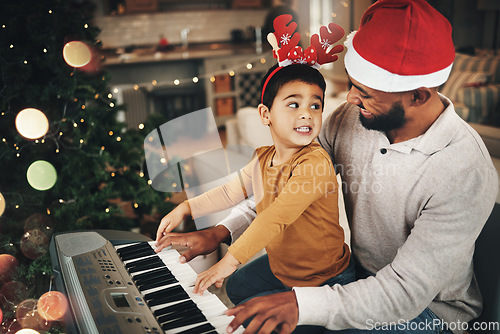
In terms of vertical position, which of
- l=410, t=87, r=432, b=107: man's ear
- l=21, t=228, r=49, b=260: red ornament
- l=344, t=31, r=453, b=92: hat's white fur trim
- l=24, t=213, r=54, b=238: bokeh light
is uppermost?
l=344, t=31, r=453, b=92: hat's white fur trim

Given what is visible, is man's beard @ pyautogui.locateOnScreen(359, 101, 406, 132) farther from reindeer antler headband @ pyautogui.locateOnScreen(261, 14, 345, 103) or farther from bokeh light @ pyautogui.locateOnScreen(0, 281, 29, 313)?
bokeh light @ pyautogui.locateOnScreen(0, 281, 29, 313)

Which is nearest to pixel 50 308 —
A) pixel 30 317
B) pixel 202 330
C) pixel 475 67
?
pixel 30 317

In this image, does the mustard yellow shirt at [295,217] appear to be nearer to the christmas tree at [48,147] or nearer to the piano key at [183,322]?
the piano key at [183,322]

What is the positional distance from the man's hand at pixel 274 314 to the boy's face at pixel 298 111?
9.5 inches

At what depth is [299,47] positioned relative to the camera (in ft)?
2.07

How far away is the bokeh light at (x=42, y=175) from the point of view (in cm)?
161

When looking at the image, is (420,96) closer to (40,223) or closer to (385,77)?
(385,77)

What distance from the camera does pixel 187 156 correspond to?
89cm

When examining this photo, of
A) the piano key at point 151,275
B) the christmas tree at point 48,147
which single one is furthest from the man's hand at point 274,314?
the christmas tree at point 48,147

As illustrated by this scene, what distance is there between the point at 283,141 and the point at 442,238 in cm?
28

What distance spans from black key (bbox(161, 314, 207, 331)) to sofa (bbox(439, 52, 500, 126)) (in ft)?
1.75

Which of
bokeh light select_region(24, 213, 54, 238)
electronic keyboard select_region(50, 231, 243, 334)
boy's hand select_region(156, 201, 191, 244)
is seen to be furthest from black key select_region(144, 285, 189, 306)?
bokeh light select_region(24, 213, 54, 238)

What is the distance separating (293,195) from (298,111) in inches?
5.2

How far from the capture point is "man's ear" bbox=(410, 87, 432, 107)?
61 centimetres
